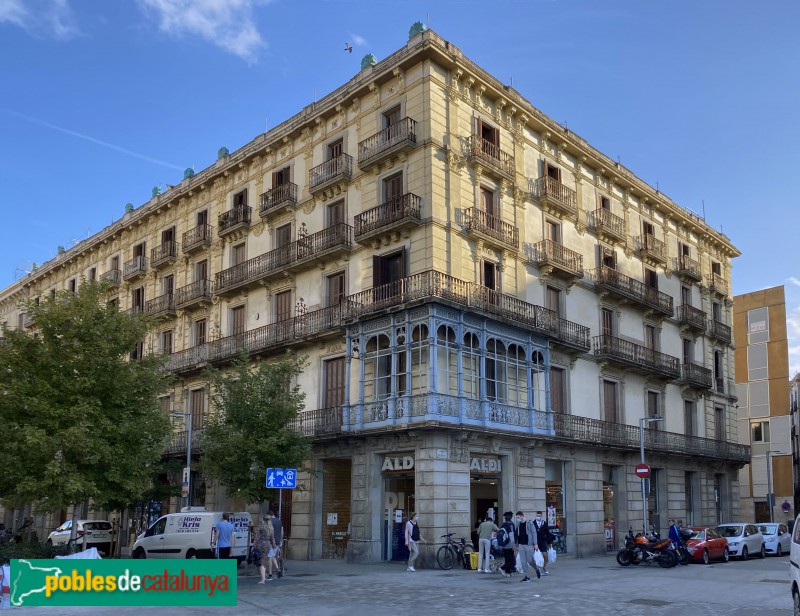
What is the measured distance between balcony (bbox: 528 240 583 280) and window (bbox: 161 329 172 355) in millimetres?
19338

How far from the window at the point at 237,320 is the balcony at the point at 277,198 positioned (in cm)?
452

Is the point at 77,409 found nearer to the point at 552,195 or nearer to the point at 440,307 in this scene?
the point at 440,307

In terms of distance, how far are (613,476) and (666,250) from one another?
13444 mm

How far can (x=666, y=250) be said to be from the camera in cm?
4322

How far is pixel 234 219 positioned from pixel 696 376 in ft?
80.6

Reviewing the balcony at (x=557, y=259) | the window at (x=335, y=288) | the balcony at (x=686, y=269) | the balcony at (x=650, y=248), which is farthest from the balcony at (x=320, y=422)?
the balcony at (x=686, y=269)

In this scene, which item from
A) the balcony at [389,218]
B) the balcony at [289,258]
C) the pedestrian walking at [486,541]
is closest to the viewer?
the pedestrian walking at [486,541]

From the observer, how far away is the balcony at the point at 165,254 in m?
41.1

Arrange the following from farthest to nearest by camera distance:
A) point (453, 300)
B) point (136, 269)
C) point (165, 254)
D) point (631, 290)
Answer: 1. point (136, 269)
2. point (165, 254)
3. point (631, 290)
4. point (453, 300)

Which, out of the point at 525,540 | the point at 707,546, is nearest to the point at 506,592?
the point at 525,540

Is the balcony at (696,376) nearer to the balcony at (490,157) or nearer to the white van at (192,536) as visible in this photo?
the balcony at (490,157)

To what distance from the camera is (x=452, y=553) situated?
2567cm

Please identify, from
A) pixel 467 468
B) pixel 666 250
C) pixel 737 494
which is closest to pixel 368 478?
pixel 467 468

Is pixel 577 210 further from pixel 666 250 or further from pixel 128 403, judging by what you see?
pixel 128 403
